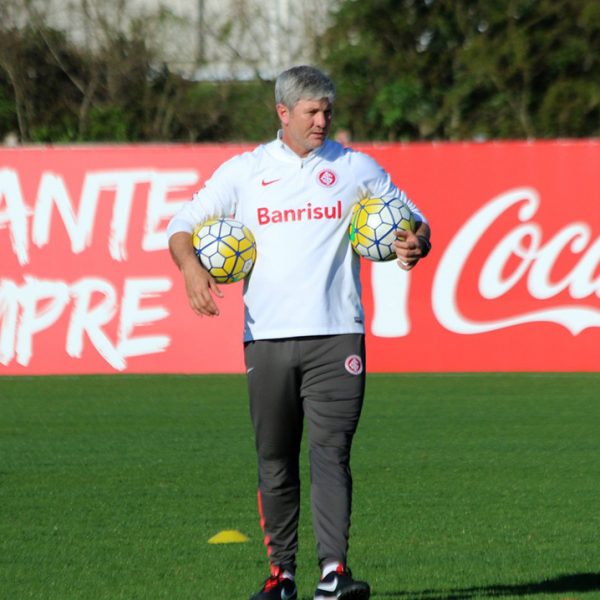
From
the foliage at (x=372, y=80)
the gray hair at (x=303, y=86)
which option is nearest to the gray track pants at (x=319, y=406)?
the gray hair at (x=303, y=86)

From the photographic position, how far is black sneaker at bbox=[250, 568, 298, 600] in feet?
20.7

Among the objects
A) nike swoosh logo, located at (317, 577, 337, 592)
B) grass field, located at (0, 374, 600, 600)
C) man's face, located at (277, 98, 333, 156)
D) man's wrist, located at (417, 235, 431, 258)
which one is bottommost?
grass field, located at (0, 374, 600, 600)

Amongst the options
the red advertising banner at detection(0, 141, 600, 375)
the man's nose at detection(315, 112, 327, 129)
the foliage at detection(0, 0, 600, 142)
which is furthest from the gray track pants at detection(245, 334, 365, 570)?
the foliage at detection(0, 0, 600, 142)

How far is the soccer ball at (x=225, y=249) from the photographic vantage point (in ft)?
20.4

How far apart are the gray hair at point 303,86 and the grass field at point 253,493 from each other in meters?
1.97

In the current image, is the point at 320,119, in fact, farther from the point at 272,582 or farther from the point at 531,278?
the point at 531,278

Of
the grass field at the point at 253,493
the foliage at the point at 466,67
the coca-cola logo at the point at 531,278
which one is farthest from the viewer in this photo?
the foliage at the point at 466,67

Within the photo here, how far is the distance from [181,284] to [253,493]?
22.6 feet

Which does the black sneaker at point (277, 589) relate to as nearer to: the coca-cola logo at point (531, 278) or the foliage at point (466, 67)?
the coca-cola logo at point (531, 278)

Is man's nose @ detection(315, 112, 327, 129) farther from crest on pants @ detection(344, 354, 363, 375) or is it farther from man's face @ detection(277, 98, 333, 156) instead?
crest on pants @ detection(344, 354, 363, 375)

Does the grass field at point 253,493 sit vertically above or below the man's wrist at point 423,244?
below

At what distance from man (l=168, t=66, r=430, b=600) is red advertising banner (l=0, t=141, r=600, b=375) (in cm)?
982

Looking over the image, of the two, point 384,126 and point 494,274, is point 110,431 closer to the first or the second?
point 494,274

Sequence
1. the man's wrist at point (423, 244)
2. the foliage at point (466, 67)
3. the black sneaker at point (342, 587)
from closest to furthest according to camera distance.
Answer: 1. the black sneaker at point (342, 587)
2. the man's wrist at point (423, 244)
3. the foliage at point (466, 67)
